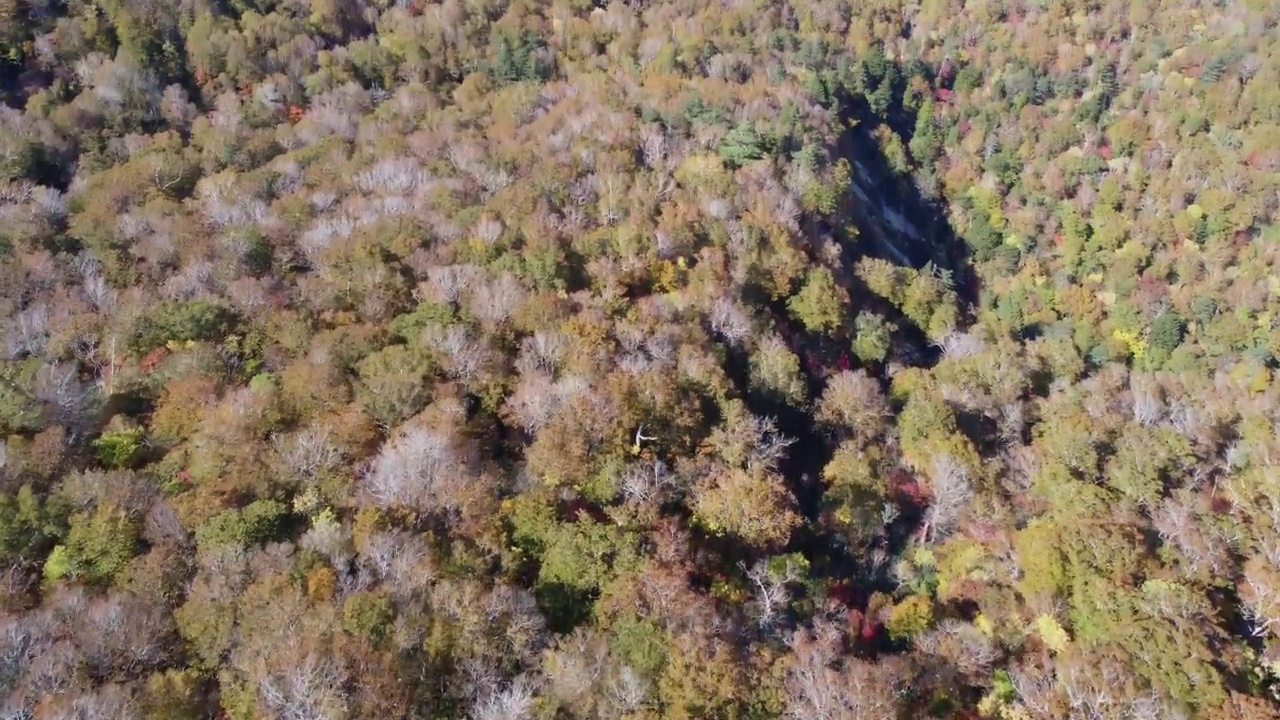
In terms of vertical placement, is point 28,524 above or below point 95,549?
above

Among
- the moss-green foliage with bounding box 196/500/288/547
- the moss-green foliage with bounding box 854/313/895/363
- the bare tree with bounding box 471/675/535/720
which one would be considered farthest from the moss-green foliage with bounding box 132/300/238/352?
the moss-green foliage with bounding box 854/313/895/363

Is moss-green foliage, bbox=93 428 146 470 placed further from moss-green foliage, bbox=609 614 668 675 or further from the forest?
moss-green foliage, bbox=609 614 668 675

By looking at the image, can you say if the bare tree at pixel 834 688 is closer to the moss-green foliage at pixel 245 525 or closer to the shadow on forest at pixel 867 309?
→ the shadow on forest at pixel 867 309

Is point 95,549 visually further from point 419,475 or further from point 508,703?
point 508,703

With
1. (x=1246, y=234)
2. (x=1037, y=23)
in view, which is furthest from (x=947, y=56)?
(x=1246, y=234)

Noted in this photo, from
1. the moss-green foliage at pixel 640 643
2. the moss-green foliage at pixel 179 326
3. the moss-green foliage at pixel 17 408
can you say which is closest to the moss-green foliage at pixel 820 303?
the moss-green foliage at pixel 640 643

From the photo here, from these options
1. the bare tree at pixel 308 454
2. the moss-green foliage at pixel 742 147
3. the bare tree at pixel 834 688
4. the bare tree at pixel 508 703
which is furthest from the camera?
the moss-green foliage at pixel 742 147

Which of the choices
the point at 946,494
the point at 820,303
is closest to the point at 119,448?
the point at 946,494

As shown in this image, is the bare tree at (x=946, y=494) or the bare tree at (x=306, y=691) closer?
the bare tree at (x=306, y=691)
